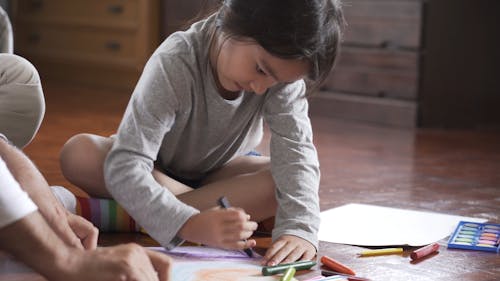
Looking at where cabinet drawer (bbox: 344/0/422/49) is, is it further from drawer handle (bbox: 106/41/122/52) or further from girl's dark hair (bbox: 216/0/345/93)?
girl's dark hair (bbox: 216/0/345/93)

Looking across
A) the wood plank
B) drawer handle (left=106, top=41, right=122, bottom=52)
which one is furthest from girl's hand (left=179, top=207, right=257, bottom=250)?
drawer handle (left=106, top=41, right=122, bottom=52)

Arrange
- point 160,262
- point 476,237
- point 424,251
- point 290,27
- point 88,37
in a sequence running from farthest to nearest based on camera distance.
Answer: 1. point 88,37
2. point 476,237
3. point 424,251
4. point 290,27
5. point 160,262

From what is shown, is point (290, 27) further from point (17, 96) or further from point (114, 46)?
point (114, 46)

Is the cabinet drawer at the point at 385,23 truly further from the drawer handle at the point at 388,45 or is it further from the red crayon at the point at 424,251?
the red crayon at the point at 424,251

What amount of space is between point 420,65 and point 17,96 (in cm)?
196

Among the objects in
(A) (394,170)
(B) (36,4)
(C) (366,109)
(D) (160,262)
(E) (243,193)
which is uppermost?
(D) (160,262)

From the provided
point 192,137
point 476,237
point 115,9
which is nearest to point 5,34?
point 192,137

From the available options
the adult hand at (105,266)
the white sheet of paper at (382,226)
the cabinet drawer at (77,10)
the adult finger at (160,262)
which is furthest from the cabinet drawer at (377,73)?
the adult hand at (105,266)

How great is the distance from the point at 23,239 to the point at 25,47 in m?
4.17

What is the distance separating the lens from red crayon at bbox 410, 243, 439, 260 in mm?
1367

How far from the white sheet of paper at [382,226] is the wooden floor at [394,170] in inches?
1.7

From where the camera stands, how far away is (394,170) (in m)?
2.28

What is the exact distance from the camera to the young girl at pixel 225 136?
126 cm

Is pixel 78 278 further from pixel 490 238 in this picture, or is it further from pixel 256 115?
pixel 490 238
